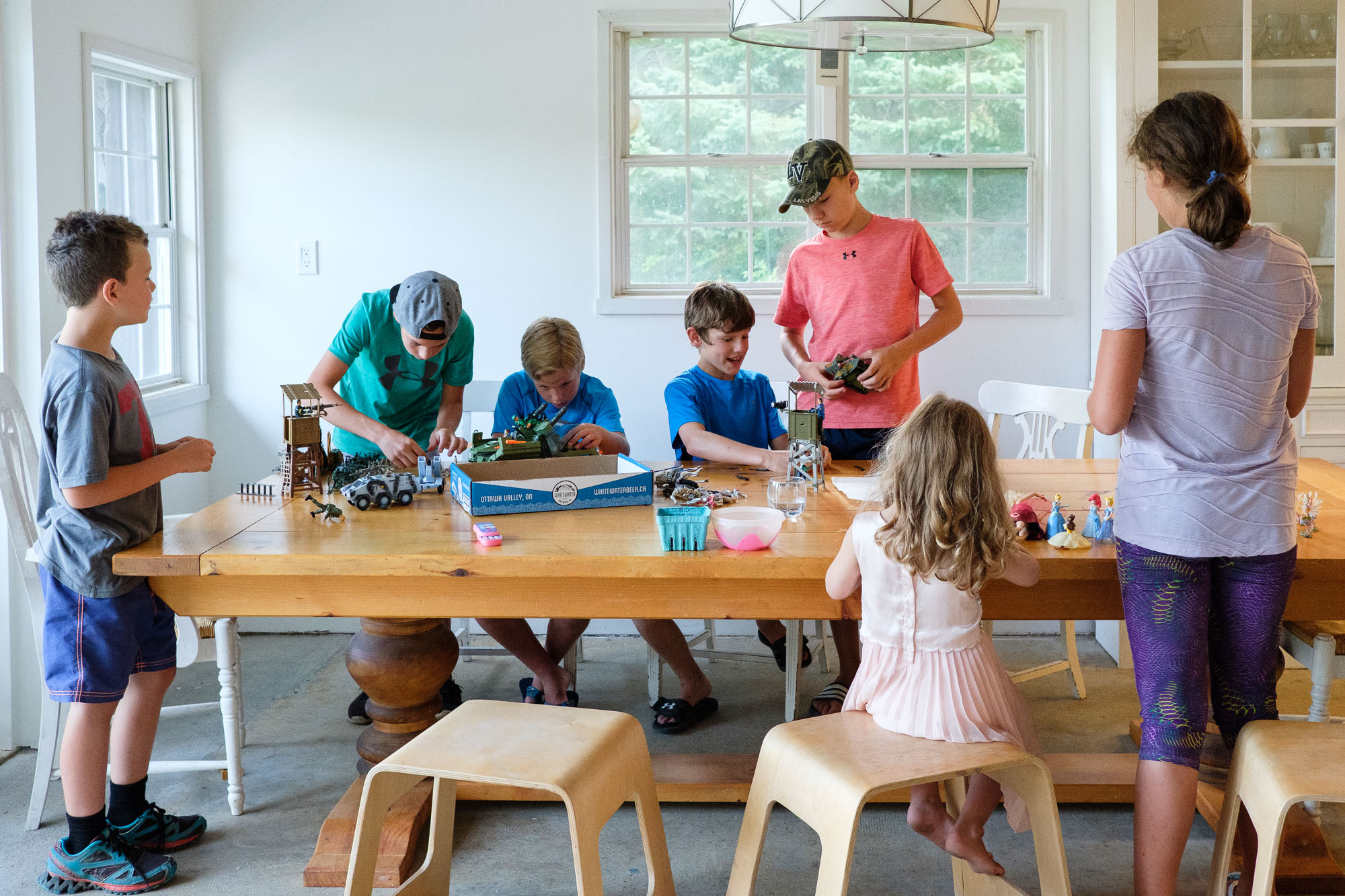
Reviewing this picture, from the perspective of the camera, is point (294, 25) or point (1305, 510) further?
point (294, 25)

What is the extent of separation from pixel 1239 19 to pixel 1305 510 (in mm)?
2141

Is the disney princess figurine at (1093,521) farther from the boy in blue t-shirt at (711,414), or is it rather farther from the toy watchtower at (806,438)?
the boy in blue t-shirt at (711,414)

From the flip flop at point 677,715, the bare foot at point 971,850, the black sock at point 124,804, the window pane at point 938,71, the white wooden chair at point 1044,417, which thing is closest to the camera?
the bare foot at point 971,850

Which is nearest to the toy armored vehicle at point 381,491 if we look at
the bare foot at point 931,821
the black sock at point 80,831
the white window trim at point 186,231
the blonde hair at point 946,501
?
the black sock at point 80,831

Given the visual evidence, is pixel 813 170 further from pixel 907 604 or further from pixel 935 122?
pixel 907 604

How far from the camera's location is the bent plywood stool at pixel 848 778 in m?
1.69

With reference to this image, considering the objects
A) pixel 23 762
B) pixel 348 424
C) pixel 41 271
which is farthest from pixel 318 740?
pixel 41 271

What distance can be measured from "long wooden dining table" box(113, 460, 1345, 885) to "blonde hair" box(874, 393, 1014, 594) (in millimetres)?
212

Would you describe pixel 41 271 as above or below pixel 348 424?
above

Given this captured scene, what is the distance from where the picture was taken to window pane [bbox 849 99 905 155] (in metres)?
4.06

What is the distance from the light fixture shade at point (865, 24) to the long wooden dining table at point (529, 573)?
937 mm

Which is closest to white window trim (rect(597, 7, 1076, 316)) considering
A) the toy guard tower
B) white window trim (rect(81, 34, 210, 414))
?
white window trim (rect(81, 34, 210, 414))

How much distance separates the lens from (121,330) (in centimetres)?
377

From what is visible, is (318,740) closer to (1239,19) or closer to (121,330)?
(121,330)
